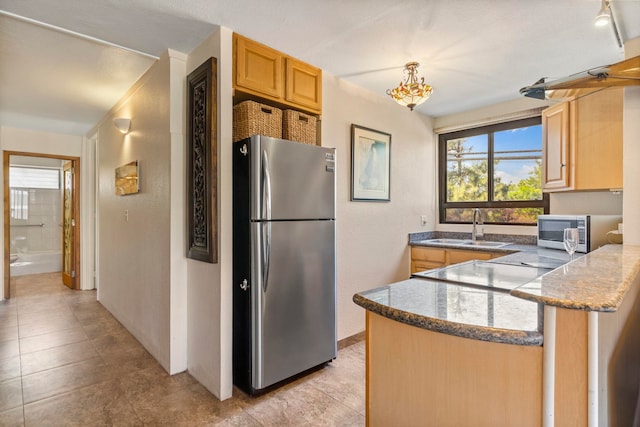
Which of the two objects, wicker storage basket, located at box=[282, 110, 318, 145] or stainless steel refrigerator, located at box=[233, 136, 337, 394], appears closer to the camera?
stainless steel refrigerator, located at box=[233, 136, 337, 394]

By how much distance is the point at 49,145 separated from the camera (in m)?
4.75

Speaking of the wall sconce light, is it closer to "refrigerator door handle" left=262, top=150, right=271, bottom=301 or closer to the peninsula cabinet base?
"refrigerator door handle" left=262, top=150, right=271, bottom=301

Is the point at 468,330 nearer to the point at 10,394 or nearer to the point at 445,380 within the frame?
the point at 445,380

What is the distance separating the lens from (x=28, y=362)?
2.62 meters

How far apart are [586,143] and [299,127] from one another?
2320 mm

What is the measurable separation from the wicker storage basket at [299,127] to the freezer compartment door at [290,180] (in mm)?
161

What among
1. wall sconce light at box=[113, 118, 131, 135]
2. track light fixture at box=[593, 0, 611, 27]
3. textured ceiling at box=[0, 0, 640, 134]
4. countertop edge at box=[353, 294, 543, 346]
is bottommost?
countertop edge at box=[353, 294, 543, 346]

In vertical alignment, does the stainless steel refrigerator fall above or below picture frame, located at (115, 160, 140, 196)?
below

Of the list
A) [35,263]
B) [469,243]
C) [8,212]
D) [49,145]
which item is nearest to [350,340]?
[469,243]

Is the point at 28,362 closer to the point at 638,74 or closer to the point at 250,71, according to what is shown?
the point at 250,71

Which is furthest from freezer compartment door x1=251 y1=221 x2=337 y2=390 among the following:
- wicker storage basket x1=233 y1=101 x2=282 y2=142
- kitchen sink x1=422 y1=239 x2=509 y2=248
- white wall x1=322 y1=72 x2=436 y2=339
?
kitchen sink x1=422 y1=239 x2=509 y2=248

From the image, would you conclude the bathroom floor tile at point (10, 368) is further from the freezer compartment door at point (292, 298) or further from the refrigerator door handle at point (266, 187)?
the refrigerator door handle at point (266, 187)

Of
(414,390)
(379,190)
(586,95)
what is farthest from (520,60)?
(414,390)

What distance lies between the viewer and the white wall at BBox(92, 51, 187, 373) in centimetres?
241
